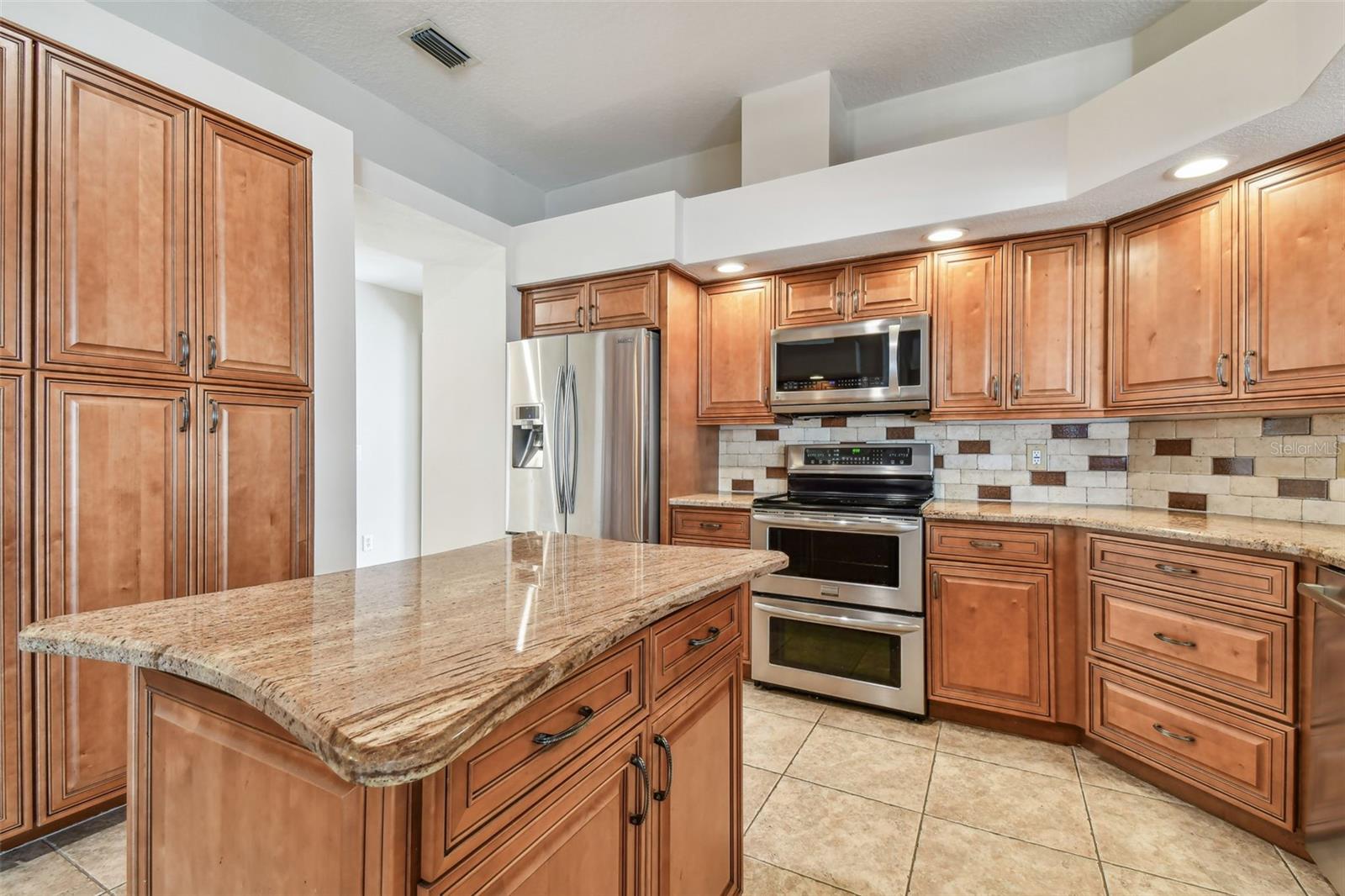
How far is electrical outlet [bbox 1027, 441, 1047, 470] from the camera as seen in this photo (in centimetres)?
297

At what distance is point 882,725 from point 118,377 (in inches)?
125

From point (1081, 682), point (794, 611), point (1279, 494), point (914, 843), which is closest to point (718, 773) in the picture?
point (914, 843)

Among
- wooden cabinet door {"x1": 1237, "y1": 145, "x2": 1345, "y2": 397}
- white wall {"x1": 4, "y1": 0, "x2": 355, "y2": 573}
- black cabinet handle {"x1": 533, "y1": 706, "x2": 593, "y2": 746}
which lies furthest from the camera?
white wall {"x1": 4, "y1": 0, "x2": 355, "y2": 573}

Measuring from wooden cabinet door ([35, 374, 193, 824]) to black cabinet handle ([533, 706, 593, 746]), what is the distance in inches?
71.6

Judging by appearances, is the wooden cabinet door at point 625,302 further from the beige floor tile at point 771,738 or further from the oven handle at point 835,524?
the beige floor tile at point 771,738

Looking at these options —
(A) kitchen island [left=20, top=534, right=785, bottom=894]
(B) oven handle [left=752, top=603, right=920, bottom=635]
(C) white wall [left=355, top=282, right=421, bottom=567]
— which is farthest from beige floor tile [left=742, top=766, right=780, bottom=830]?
(C) white wall [left=355, top=282, right=421, bottom=567]

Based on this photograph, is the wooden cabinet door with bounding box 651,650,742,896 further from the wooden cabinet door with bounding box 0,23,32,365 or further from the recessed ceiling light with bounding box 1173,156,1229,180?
the recessed ceiling light with bounding box 1173,156,1229,180

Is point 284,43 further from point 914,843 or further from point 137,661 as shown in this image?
point 914,843

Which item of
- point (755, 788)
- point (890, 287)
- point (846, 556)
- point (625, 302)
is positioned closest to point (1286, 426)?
point (890, 287)

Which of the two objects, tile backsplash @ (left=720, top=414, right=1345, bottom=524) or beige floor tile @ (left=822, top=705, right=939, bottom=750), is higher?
tile backsplash @ (left=720, top=414, right=1345, bottom=524)

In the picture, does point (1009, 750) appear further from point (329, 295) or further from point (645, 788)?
point (329, 295)

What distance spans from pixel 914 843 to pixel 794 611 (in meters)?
1.15

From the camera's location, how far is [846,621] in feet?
9.08

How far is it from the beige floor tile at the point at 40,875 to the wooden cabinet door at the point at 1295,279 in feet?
13.2
